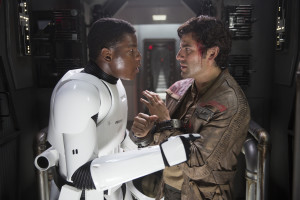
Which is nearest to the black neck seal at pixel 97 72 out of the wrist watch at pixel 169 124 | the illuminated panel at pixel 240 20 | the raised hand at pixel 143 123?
the raised hand at pixel 143 123

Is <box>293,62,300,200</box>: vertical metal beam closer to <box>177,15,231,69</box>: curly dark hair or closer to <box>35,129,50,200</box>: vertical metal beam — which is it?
<box>177,15,231,69</box>: curly dark hair

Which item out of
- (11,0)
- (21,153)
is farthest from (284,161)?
(11,0)

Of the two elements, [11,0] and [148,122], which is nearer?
[148,122]

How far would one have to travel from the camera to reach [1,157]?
2400mm

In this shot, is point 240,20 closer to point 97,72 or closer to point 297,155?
point 297,155

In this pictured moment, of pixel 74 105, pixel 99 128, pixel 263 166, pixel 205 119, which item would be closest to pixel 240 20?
pixel 263 166

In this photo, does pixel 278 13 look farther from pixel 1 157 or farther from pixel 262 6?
pixel 1 157

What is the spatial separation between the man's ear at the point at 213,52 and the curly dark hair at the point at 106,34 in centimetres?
45

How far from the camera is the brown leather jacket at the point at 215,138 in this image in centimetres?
148

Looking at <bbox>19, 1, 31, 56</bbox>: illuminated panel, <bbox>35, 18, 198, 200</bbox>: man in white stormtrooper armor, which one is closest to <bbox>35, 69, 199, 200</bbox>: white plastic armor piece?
<bbox>35, 18, 198, 200</bbox>: man in white stormtrooper armor

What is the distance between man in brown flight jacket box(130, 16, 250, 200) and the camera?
1484 millimetres

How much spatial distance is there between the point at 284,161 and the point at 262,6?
149cm

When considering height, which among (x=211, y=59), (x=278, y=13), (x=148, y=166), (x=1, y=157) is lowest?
(x=1, y=157)

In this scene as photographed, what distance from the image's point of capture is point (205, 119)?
1512 millimetres
